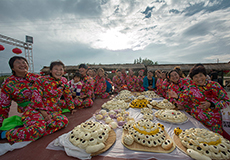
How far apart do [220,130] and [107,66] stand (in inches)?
372

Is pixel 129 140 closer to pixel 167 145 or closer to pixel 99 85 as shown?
pixel 167 145

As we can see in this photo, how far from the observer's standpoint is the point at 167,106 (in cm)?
317

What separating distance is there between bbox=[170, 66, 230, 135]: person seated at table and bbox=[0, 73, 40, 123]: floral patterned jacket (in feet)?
13.0

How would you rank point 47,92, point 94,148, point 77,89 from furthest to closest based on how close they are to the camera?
point 77,89, point 47,92, point 94,148

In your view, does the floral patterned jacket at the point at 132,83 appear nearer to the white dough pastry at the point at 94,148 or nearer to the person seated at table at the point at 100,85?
the person seated at table at the point at 100,85

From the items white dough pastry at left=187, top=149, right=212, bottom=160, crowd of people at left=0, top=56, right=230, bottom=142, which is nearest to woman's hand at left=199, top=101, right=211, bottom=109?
crowd of people at left=0, top=56, right=230, bottom=142

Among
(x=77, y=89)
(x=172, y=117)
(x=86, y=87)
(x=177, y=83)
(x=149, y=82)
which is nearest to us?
(x=172, y=117)

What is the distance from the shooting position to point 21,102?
2.40 metres

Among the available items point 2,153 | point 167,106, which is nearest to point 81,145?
point 2,153

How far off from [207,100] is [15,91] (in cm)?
436

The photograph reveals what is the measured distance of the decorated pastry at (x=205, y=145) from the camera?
1.36m

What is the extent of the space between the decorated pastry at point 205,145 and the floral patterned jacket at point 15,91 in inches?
132

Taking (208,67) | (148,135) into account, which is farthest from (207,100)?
(208,67)

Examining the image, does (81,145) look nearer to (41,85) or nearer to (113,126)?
(113,126)
